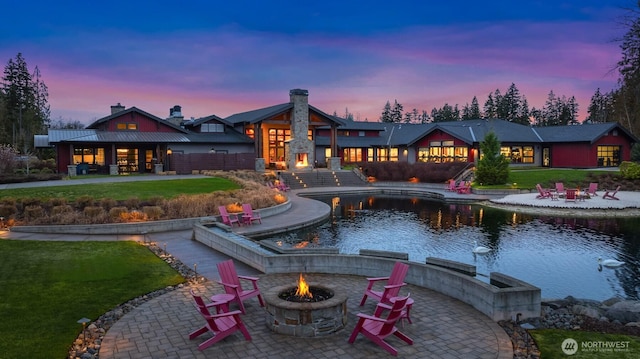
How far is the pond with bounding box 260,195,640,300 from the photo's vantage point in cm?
1220

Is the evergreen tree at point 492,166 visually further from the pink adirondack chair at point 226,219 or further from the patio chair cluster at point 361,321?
the patio chair cluster at point 361,321

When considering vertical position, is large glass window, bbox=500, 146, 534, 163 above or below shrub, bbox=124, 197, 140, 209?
above

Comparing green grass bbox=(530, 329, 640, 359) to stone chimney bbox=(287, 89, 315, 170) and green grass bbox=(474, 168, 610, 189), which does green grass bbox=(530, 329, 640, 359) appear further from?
stone chimney bbox=(287, 89, 315, 170)

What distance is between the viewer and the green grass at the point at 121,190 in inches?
910

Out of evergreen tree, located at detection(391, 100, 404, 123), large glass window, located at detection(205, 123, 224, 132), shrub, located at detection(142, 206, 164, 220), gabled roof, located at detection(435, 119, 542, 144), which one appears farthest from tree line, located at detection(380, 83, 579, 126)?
shrub, located at detection(142, 206, 164, 220)

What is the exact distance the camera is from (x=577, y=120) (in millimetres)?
109750

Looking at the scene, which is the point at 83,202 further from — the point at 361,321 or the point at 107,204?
the point at 361,321

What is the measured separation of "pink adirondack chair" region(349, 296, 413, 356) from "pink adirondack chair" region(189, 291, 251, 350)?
1.90 metres

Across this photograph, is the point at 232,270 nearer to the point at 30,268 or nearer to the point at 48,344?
the point at 48,344

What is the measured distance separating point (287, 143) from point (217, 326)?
39736 millimetres

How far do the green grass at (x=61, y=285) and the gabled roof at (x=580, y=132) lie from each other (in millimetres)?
47991

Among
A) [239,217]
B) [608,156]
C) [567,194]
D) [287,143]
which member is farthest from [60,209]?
[608,156]

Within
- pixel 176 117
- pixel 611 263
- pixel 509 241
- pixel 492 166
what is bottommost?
pixel 509 241

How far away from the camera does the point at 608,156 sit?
49.6 m
